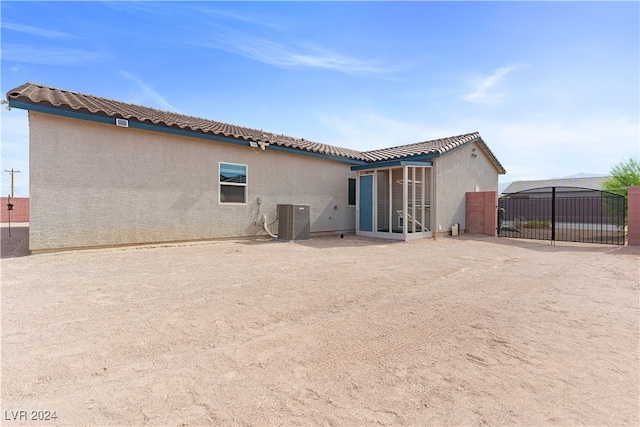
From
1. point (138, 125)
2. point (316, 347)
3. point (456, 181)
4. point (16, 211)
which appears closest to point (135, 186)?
point (138, 125)

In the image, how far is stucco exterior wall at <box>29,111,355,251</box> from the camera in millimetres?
7168

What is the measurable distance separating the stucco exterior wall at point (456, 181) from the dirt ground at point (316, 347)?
669cm

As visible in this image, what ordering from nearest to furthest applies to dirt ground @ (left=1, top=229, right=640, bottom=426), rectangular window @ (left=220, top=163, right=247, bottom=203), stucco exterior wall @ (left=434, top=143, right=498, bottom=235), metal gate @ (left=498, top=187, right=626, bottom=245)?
dirt ground @ (left=1, top=229, right=640, bottom=426)
rectangular window @ (left=220, top=163, right=247, bottom=203)
stucco exterior wall @ (left=434, top=143, right=498, bottom=235)
metal gate @ (left=498, top=187, right=626, bottom=245)

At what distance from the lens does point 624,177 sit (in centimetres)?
1542

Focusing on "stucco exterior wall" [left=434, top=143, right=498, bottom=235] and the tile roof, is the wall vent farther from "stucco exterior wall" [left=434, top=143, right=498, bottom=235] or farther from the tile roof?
"stucco exterior wall" [left=434, top=143, right=498, bottom=235]

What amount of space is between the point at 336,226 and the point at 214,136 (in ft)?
19.9

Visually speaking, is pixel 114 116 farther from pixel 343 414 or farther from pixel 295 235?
pixel 343 414

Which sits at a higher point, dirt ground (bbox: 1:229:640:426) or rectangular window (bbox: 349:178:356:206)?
rectangular window (bbox: 349:178:356:206)

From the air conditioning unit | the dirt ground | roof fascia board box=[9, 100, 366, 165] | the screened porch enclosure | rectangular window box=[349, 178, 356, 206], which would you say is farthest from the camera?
rectangular window box=[349, 178, 356, 206]

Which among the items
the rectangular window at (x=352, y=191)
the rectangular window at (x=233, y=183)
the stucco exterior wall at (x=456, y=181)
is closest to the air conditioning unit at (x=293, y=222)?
the rectangular window at (x=233, y=183)

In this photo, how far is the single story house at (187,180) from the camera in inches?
285

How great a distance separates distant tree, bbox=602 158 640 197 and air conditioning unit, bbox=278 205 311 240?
1544 cm

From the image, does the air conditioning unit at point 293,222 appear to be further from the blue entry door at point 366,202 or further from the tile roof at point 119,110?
the blue entry door at point 366,202

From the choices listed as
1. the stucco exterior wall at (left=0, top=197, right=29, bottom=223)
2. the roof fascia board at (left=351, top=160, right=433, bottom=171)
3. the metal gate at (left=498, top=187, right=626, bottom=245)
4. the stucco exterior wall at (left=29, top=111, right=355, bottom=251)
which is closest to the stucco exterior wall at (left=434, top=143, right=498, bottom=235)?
the roof fascia board at (left=351, top=160, right=433, bottom=171)
